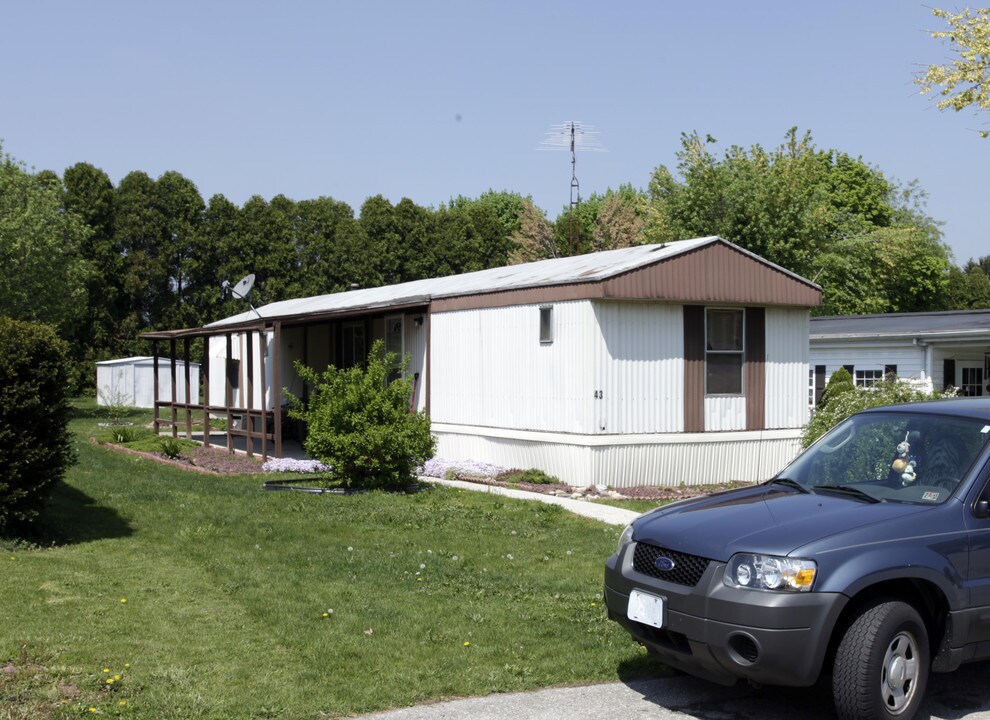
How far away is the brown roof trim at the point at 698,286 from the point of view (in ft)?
48.5

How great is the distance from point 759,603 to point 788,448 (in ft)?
40.2

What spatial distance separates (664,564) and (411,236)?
45.6 metres

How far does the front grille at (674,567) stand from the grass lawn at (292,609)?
0.88m

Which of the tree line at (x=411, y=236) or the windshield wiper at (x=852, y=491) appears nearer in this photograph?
the windshield wiper at (x=852, y=491)

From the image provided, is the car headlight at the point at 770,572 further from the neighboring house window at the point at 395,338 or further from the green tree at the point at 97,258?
the green tree at the point at 97,258

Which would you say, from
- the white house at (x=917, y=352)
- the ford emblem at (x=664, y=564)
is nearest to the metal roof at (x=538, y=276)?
the ford emblem at (x=664, y=564)

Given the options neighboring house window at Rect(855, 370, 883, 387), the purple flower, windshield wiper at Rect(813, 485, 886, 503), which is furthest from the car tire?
neighboring house window at Rect(855, 370, 883, 387)

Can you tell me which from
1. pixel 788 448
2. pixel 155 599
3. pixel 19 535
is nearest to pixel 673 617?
pixel 155 599

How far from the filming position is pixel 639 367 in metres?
15.1

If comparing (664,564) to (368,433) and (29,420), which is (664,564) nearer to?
(29,420)

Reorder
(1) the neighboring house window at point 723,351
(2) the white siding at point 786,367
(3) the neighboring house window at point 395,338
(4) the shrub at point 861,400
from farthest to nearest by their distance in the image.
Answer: (3) the neighboring house window at point 395,338 → (2) the white siding at point 786,367 → (1) the neighboring house window at point 723,351 → (4) the shrub at point 861,400

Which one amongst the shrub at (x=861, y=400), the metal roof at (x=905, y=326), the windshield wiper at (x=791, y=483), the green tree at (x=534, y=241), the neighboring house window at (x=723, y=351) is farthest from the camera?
the green tree at (x=534, y=241)

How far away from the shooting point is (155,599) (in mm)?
7535

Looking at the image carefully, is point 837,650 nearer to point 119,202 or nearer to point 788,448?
point 788,448
